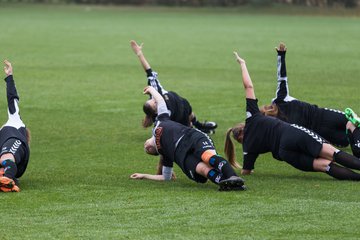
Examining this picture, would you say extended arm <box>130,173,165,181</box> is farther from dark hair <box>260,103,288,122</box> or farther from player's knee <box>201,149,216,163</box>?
dark hair <box>260,103,288,122</box>

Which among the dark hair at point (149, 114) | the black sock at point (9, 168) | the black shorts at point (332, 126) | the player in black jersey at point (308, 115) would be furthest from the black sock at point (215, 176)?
the black shorts at point (332, 126)

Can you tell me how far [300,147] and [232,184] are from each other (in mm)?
1417

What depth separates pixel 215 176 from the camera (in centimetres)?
1098

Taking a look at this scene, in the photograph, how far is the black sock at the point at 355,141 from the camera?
12.7 meters

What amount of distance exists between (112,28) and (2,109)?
2785 cm

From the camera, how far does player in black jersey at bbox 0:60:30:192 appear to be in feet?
36.3

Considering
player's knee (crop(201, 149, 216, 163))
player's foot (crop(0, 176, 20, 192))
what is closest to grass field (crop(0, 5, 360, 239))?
player's foot (crop(0, 176, 20, 192))

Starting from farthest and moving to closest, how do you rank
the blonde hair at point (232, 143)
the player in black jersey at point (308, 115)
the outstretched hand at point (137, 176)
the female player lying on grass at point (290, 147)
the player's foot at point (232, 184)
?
the player in black jersey at point (308, 115) < the blonde hair at point (232, 143) < the outstretched hand at point (137, 176) < the female player lying on grass at point (290, 147) < the player's foot at point (232, 184)

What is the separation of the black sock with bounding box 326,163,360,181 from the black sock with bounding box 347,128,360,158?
1037 mm

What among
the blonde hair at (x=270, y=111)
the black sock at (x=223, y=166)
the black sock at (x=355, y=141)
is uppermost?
the blonde hair at (x=270, y=111)

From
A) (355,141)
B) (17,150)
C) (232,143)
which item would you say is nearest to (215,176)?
(232,143)

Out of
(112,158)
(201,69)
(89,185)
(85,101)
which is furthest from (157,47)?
(89,185)

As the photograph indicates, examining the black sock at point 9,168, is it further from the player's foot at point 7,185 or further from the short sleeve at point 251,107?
the short sleeve at point 251,107

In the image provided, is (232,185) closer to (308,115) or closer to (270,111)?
(270,111)
